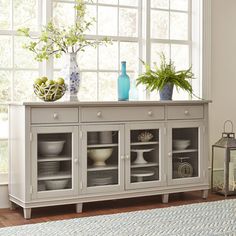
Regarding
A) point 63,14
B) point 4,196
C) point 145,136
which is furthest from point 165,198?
point 63,14

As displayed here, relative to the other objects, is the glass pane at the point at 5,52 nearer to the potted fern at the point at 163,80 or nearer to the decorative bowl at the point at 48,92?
the decorative bowl at the point at 48,92

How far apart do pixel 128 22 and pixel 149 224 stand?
7.22 feet

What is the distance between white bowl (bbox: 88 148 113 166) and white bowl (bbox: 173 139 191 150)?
26.2 inches

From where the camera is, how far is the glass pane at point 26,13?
4930mm

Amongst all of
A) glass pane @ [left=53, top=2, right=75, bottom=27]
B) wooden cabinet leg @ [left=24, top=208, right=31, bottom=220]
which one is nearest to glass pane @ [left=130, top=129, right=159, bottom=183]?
wooden cabinet leg @ [left=24, top=208, right=31, bottom=220]

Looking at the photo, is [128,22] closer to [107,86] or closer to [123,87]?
[107,86]

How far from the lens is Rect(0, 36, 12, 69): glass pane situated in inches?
192

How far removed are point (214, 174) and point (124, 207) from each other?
1293mm

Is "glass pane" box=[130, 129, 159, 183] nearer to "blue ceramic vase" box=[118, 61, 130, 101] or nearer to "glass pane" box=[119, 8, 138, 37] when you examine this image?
"blue ceramic vase" box=[118, 61, 130, 101]

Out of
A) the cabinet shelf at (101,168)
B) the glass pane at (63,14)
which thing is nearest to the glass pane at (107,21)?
the glass pane at (63,14)

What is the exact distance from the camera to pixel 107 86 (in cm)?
534

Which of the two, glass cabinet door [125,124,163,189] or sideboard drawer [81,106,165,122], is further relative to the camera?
glass cabinet door [125,124,163,189]

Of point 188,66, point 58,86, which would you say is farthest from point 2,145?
point 188,66

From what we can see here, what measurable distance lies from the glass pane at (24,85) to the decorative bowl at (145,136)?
1.01 m
